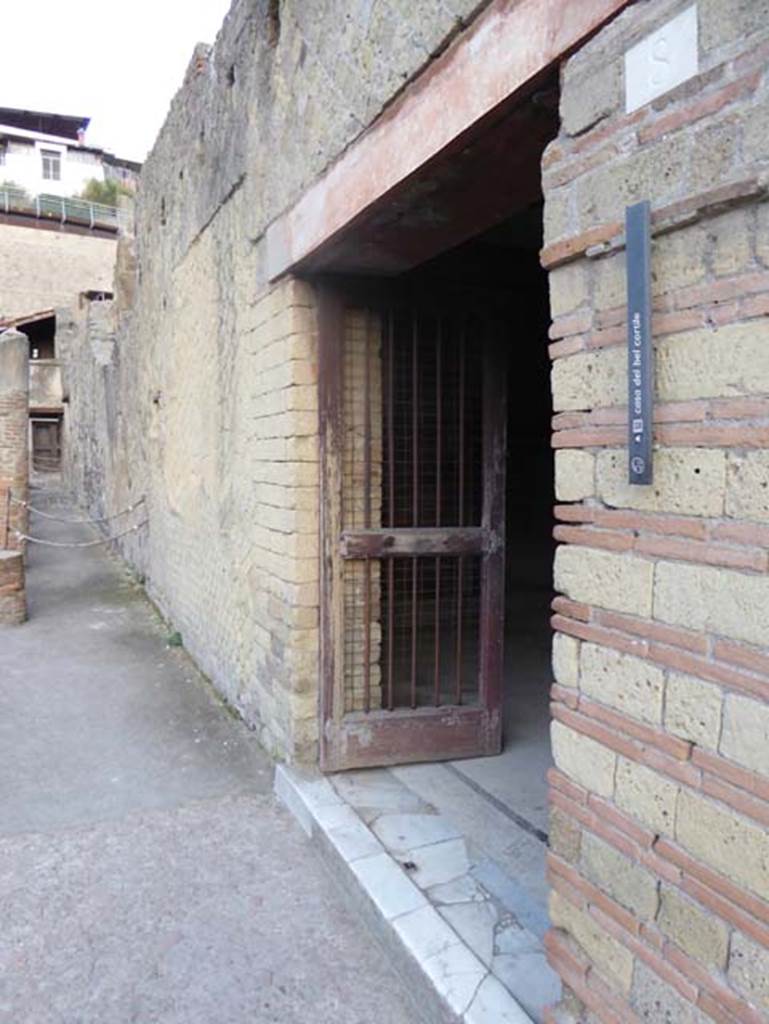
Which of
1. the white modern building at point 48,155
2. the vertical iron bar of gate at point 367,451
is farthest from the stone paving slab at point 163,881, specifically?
the white modern building at point 48,155

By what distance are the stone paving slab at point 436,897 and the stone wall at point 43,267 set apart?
30.1 metres

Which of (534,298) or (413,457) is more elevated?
(534,298)

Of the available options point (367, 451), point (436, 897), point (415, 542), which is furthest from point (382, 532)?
point (436, 897)

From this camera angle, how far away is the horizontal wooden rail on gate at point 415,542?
A: 13.1 ft

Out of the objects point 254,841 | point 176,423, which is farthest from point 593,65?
point 176,423

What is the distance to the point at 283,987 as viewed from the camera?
266cm

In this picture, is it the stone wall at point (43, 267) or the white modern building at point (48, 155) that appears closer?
the stone wall at point (43, 267)

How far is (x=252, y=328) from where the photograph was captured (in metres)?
4.51

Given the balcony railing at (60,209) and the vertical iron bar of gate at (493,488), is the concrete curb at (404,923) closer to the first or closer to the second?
the vertical iron bar of gate at (493,488)

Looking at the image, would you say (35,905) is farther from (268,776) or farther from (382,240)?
(382,240)

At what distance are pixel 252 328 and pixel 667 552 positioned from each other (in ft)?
10.8

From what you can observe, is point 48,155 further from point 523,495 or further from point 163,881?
point 163,881

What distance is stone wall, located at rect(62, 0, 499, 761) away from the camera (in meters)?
3.31

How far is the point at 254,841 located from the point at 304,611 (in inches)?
41.8
